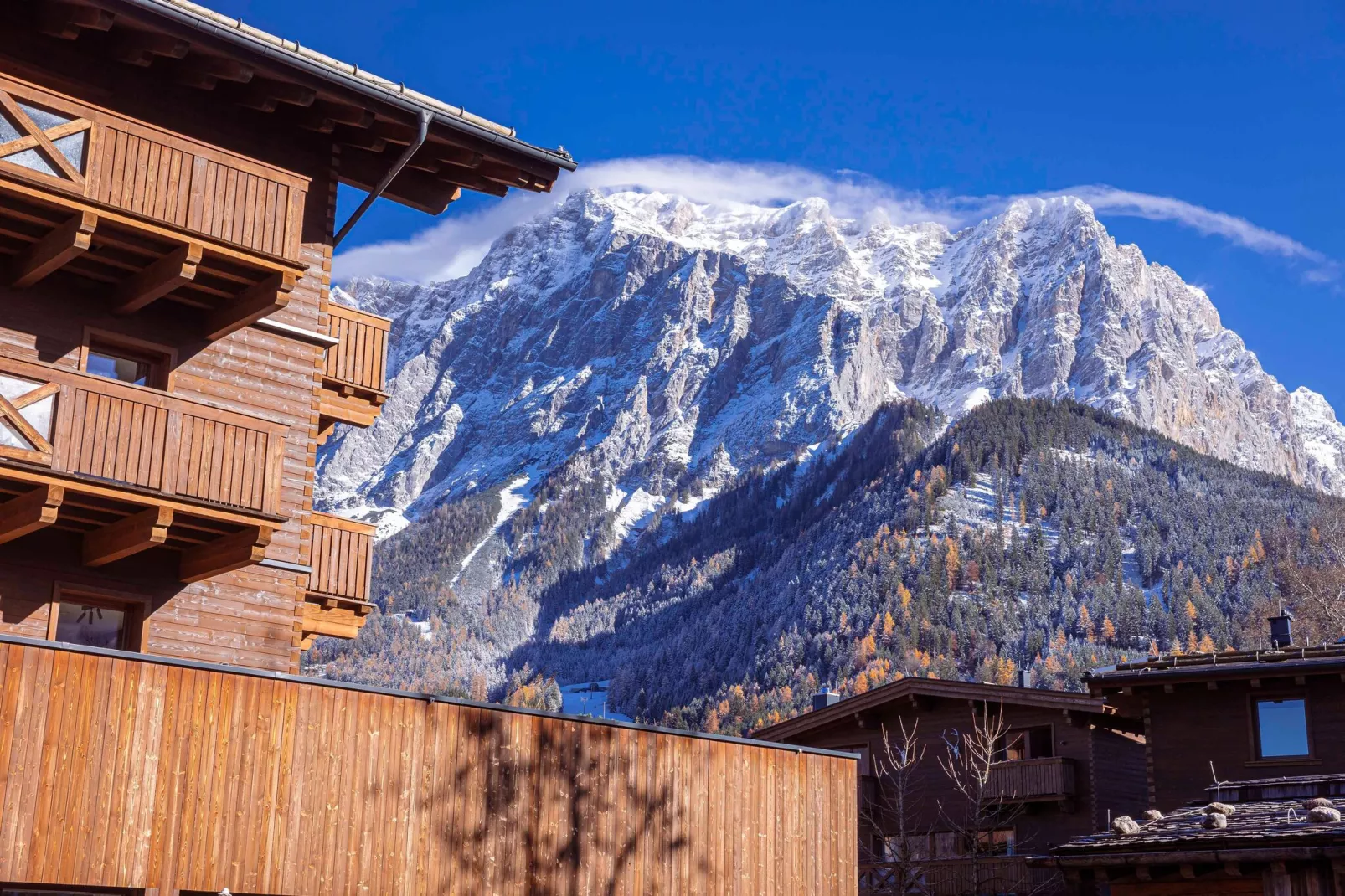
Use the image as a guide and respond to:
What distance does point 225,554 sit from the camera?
19.0 m

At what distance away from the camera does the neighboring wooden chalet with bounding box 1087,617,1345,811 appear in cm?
3394

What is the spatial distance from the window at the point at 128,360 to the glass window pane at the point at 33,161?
224cm

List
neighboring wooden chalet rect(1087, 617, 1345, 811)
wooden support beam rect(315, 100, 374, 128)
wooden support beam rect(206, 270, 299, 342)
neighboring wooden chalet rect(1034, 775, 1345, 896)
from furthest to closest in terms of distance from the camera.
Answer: neighboring wooden chalet rect(1087, 617, 1345, 811)
neighboring wooden chalet rect(1034, 775, 1345, 896)
wooden support beam rect(315, 100, 374, 128)
wooden support beam rect(206, 270, 299, 342)

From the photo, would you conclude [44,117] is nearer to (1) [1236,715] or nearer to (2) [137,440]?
(2) [137,440]

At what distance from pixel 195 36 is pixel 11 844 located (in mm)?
10269

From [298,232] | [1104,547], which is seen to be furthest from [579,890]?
[1104,547]

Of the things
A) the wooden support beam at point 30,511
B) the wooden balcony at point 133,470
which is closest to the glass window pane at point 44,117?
the wooden balcony at point 133,470

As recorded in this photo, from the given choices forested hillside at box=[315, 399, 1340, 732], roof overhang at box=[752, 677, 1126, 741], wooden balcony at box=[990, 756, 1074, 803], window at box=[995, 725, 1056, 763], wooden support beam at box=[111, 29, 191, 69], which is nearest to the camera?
wooden support beam at box=[111, 29, 191, 69]

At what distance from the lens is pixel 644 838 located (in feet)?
58.9

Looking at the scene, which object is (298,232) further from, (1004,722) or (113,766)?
(1004,722)

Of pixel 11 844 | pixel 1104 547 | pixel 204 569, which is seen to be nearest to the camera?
pixel 11 844

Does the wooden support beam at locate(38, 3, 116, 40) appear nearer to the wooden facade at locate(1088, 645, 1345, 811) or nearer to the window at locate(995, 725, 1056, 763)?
the wooden facade at locate(1088, 645, 1345, 811)

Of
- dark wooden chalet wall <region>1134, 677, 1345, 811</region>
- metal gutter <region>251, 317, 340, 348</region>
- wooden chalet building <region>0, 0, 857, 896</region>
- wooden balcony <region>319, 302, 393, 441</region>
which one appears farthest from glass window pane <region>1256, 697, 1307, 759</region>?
metal gutter <region>251, 317, 340, 348</region>

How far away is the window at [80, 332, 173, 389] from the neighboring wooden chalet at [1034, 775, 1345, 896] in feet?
48.3
